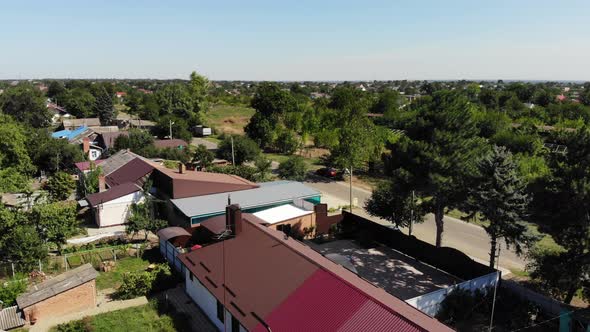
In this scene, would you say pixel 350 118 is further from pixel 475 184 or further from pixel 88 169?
pixel 475 184

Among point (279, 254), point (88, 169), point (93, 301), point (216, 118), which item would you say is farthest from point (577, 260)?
point (216, 118)

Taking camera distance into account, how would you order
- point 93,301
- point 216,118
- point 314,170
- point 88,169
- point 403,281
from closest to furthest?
point 93,301
point 403,281
point 88,169
point 314,170
point 216,118

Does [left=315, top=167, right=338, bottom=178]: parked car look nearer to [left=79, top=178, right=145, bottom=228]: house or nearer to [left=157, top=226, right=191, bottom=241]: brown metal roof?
[left=79, top=178, right=145, bottom=228]: house

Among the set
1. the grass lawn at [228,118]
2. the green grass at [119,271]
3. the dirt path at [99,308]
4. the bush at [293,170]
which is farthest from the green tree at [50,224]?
the grass lawn at [228,118]

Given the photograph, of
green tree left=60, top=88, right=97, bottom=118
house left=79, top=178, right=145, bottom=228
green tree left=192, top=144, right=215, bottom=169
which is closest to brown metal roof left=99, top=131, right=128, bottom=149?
green tree left=192, top=144, right=215, bottom=169

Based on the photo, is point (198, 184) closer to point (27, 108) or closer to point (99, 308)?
point (99, 308)

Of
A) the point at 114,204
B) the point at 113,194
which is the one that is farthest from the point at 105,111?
the point at 114,204

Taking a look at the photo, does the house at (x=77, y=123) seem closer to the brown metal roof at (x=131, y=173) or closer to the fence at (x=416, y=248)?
the brown metal roof at (x=131, y=173)
